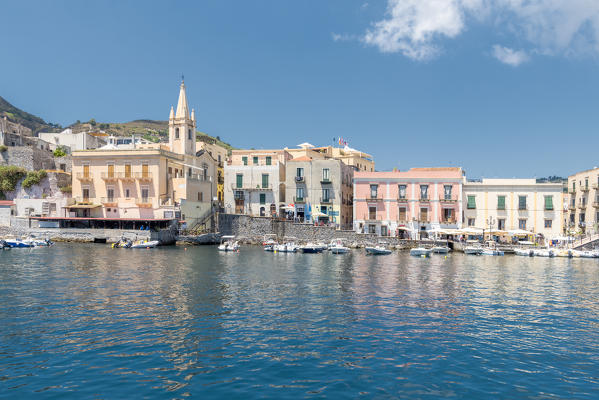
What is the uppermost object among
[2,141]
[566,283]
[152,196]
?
[2,141]

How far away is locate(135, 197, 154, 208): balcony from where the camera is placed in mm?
59188

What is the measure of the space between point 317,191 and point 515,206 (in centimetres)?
2569

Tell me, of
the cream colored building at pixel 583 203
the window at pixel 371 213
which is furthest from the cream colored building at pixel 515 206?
the window at pixel 371 213

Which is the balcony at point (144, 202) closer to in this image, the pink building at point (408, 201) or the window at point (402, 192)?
the pink building at point (408, 201)

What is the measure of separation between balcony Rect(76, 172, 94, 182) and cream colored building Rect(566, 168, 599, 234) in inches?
2535

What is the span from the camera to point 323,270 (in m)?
33.2

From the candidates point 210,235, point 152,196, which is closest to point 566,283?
point 210,235

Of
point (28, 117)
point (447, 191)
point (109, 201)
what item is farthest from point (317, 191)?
point (28, 117)

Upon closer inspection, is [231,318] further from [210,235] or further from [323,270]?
[210,235]

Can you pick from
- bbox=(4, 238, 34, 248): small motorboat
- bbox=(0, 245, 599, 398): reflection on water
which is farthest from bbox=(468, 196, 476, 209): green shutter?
bbox=(4, 238, 34, 248): small motorboat

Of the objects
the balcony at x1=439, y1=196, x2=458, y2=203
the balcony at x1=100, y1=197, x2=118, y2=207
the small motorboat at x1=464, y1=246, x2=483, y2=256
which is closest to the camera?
the small motorboat at x1=464, y1=246, x2=483, y2=256

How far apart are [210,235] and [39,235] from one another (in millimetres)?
22727

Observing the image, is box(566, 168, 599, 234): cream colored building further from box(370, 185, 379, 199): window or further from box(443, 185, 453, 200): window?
box(370, 185, 379, 199): window

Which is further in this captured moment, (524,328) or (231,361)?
(524,328)
